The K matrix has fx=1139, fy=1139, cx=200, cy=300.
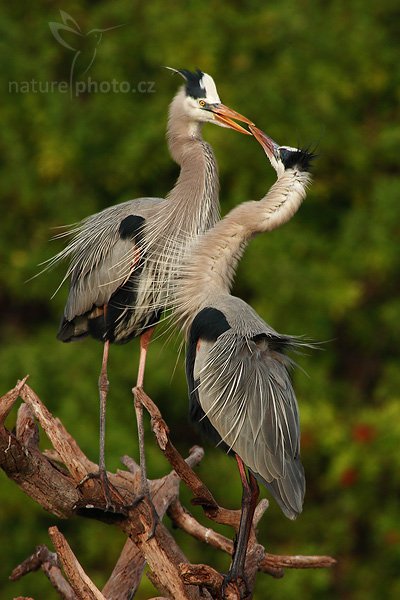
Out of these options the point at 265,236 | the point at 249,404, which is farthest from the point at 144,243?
the point at 265,236

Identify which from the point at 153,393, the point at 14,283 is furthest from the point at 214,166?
the point at 14,283

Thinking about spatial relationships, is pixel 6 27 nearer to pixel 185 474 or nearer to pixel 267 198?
pixel 267 198

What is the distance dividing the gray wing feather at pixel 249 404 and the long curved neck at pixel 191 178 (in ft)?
2.98

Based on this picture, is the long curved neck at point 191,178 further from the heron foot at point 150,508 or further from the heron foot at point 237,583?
the heron foot at point 237,583

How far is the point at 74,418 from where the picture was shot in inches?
274

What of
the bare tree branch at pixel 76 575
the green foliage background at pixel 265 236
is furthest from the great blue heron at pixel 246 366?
the green foliage background at pixel 265 236

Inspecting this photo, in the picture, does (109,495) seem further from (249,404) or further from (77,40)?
(77,40)

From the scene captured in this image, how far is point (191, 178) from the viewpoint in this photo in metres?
4.66

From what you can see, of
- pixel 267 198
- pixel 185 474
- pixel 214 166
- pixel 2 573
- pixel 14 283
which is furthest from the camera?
pixel 14 283

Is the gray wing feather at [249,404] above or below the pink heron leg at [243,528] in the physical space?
above

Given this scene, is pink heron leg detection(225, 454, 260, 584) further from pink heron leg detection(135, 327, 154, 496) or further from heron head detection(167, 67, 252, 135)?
heron head detection(167, 67, 252, 135)

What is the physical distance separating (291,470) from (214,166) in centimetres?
151

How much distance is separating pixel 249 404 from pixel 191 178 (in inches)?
48.3

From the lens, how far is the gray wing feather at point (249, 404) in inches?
147
